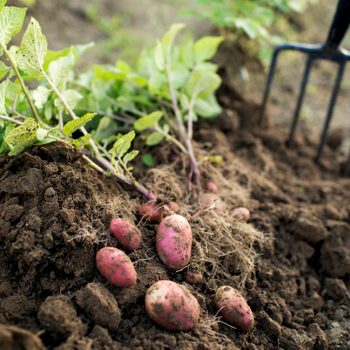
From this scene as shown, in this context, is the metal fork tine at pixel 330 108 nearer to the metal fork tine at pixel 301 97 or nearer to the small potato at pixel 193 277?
the metal fork tine at pixel 301 97

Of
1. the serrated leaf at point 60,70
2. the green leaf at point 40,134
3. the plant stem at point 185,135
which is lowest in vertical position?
the plant stem at point 185,135

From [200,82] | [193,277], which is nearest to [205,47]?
[200,82]

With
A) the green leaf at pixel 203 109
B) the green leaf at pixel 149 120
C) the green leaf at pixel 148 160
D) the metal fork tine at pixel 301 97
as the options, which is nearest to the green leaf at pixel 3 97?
the green leaf at pixel 149 120

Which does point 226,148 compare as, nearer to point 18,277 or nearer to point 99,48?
point 18,277

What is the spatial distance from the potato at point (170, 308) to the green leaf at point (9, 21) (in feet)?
3.36

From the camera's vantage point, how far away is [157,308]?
133cm

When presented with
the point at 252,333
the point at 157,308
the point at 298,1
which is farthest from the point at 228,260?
the point at 298,1

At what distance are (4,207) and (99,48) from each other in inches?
103

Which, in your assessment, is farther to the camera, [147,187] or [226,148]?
[226,148]

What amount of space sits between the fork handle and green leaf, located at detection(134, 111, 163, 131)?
112 centimetres

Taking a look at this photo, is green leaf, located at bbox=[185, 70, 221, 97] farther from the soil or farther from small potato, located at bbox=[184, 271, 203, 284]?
small potato, located at bbox=[184, 271, 203, 284]

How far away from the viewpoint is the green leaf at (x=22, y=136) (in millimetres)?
1468

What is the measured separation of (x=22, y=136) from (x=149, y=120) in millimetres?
624

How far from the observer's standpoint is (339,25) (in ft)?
7.56
